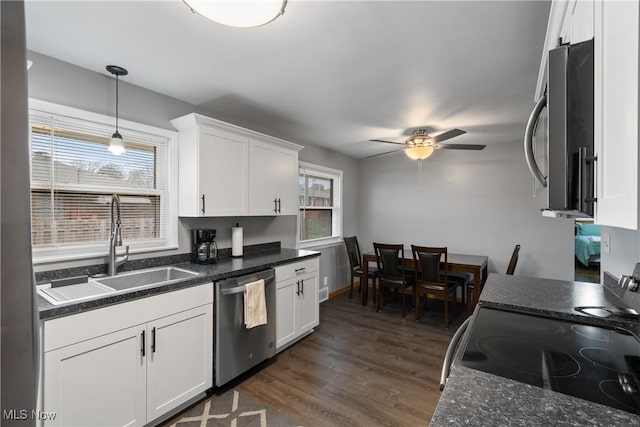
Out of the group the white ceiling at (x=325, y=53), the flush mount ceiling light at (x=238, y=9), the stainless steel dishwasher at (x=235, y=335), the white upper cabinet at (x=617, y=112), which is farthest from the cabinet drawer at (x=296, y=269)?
the white upper cabinet at (x=617, y=112)

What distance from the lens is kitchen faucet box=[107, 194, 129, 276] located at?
6.92ft

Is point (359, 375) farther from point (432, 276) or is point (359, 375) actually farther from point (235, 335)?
point (432, 276)

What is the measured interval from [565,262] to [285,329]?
389 centimetres

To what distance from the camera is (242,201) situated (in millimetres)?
2875

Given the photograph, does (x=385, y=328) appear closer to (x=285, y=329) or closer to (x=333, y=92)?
(x=285, y=329)

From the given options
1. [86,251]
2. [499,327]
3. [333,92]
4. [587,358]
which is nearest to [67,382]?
[86,251]

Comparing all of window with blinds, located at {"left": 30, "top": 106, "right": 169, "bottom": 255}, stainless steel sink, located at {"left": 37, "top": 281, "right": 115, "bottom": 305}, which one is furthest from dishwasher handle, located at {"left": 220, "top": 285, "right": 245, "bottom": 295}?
window with blinds, located at {"left": 30, "top": 106, "right": 169, "bottom": 255}

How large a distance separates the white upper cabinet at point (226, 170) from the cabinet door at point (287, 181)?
1 cm

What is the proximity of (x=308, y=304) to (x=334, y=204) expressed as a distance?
2.23 m

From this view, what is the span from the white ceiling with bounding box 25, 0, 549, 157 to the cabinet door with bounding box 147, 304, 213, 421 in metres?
1.75

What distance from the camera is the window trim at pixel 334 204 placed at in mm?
4254

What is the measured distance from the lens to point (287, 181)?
136 inches

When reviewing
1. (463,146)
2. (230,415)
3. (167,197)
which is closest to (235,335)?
(230,415)

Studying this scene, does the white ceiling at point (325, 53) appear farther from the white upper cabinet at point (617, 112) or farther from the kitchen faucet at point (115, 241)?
the white upper cabinet at point (617, 112)
